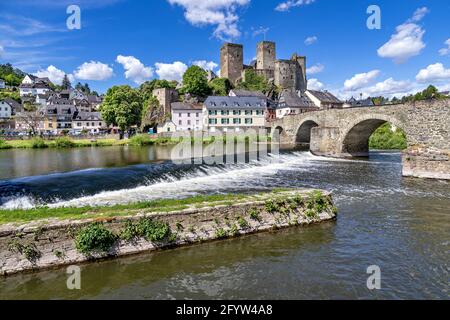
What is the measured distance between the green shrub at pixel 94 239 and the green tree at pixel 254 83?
78612 mm

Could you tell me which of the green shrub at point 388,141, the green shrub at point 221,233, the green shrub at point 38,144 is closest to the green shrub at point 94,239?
the green shrub at point 221,233

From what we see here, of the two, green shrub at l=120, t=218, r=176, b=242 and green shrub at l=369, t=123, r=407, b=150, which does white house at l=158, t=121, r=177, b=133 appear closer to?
green shrub at l=369, t=123, r=407, b=150

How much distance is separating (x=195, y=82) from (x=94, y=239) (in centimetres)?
7432

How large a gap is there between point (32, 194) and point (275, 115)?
66.1 metres

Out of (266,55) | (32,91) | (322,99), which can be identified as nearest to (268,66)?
(266,55)

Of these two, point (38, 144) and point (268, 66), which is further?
point (268, 66)

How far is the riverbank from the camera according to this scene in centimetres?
852

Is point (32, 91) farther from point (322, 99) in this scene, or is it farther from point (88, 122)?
point (322, 99)

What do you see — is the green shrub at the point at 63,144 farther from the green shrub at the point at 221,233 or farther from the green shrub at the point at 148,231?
the green shrub at the point at 221,233

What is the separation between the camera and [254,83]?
8631 cm

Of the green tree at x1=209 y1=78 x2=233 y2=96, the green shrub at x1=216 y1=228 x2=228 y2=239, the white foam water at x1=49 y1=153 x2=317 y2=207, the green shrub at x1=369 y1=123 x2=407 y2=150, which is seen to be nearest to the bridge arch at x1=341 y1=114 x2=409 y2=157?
the white foam water at x1=49 y1=153 x2=317 y2=207

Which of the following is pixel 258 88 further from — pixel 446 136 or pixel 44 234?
pixel 44 234

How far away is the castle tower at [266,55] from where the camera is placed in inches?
3602

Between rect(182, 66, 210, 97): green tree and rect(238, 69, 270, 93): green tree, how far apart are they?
34.4ft
